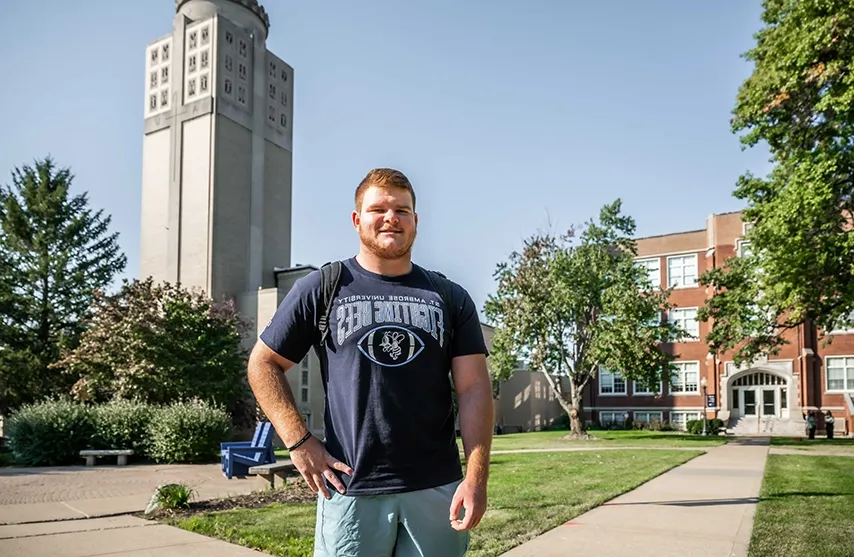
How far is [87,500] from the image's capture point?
9.46 m

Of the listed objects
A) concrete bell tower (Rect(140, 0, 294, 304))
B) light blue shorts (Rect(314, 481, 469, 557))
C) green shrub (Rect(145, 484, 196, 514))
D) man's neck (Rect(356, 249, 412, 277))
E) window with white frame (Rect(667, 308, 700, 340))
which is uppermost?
concrete bell tower (Rect(140, 0, 294, 304))

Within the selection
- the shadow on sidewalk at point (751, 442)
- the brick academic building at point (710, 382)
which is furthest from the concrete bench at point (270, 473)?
the brick academic building at point (710, 382)

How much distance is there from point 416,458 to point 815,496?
884cm

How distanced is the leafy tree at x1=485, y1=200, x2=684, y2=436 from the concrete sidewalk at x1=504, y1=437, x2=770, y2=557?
16.5m

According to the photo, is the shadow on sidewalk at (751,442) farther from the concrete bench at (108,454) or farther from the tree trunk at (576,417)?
the concrete bench at (108,454)

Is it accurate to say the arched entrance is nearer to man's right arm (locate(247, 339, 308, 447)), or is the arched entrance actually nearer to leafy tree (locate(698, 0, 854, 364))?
leafy tree (locate(698, 0, 854, 364))

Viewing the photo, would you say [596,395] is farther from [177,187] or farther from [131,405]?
[131,405]

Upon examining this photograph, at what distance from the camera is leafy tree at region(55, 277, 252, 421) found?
22.9 m

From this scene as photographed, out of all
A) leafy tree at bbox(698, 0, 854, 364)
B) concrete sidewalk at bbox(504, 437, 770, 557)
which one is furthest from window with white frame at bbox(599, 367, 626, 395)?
concrete sidewalk at bbox(504, 437, 770, 557)

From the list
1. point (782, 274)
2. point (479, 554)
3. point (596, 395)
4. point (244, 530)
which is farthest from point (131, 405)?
point (596, 395)

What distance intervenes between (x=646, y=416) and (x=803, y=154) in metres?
29.5

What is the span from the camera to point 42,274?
35.1 m

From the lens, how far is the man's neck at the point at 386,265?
270 cm

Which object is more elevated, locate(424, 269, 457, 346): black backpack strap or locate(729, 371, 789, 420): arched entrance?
locate(424, 269, 457, 346): black backpack strap
